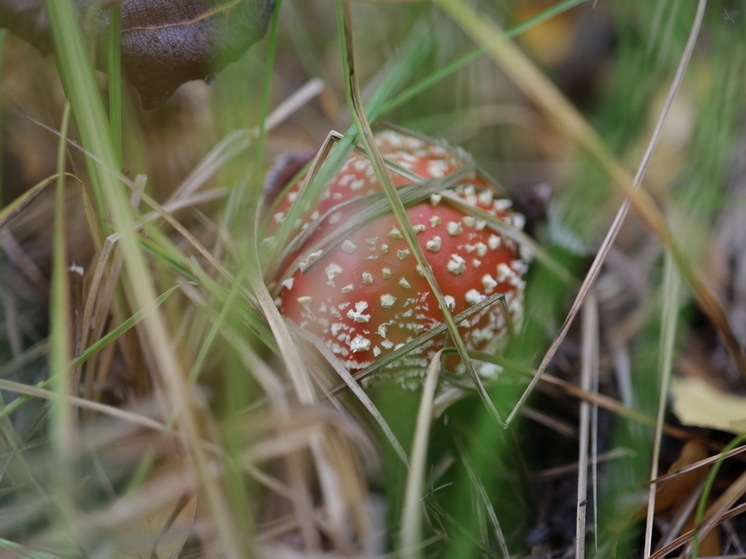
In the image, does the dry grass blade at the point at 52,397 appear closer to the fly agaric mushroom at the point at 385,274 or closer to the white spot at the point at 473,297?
the fly agaric mushroom at the point at 385,274

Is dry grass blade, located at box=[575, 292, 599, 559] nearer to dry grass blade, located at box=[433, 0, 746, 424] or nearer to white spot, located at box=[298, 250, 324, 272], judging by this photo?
dry grass blade, located at box=[433, 0, 746, 424]

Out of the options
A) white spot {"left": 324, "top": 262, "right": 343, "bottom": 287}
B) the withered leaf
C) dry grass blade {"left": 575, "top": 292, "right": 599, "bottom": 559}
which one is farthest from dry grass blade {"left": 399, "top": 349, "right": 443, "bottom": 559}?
the withered leaf

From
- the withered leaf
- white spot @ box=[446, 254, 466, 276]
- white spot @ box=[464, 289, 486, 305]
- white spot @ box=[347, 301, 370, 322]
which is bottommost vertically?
white spot @ box=[464, 289, 486, 305]

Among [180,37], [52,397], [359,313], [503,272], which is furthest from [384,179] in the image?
[52,397]

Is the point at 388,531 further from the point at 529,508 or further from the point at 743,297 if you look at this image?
the point at 743,297

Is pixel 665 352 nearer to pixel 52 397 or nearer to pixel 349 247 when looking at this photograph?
pixel 349 247

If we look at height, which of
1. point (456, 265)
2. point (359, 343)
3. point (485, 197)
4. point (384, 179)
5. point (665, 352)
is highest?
point (384, 179)
